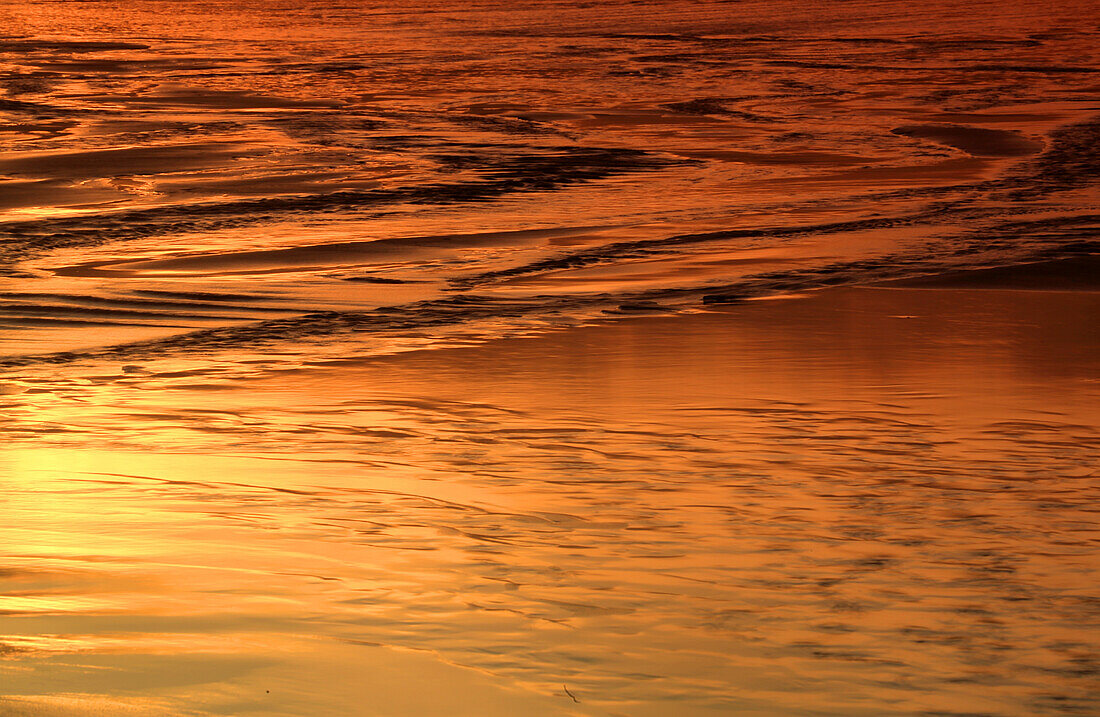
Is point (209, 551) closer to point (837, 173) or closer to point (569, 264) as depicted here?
point (569, 264)

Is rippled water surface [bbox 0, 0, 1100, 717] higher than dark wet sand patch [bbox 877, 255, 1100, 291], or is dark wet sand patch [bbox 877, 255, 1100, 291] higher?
rippled water surface [bbox 0, 0, 1100, 717]

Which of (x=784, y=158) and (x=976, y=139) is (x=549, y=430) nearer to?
(x=784, y=158)

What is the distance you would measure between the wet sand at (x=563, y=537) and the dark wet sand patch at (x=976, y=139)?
710 cm

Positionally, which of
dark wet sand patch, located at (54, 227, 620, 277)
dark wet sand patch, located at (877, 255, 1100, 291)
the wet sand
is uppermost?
the wet sand

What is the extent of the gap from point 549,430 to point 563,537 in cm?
97

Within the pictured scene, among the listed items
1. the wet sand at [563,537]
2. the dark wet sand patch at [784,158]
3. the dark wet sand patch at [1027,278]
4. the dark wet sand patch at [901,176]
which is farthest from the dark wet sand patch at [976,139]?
the wet sand at [563,537]

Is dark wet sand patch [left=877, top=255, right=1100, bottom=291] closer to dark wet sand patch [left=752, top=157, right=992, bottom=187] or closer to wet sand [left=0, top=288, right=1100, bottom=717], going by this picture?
wet sand [left=0, top=288, right=1100, bottom=717]

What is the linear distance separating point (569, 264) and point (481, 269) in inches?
16.1

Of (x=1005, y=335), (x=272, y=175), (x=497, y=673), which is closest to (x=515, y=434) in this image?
(x=497, y=673)

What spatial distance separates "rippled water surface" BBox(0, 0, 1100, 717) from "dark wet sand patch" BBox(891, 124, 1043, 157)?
30cm

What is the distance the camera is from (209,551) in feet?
11.3

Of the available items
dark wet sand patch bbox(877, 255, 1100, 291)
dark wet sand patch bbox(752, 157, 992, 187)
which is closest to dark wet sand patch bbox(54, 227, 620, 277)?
dark wet sand patch bbox(877, 255, 1100, 291)

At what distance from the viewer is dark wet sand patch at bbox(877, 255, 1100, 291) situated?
7020mm

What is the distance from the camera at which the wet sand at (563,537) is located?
2.79 metres
